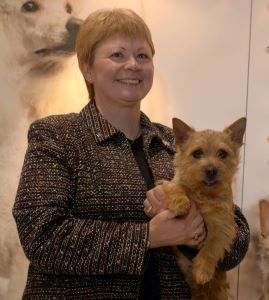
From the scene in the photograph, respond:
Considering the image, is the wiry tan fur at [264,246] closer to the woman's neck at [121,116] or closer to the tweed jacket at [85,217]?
the tweed jacket at [85,217]

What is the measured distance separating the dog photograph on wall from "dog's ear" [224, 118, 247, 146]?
1.12 meters

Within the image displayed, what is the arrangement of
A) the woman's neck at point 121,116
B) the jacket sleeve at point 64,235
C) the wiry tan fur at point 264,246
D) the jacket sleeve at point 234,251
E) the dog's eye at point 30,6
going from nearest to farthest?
the jacket sleeve at point 64,235 → the jacket sleeve at point 234,251 → the woman's neck at point 121,116 → the wiry tan fur at point 264,246 → the dog's eye at point 30,6

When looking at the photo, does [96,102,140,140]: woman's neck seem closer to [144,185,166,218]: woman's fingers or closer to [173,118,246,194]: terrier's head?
[173,118,246,194]: terrier's head

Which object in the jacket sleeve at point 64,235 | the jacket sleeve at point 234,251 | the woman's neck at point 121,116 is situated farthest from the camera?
the woman's neck at point 121,116

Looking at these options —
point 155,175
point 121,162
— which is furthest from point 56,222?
point 155,175

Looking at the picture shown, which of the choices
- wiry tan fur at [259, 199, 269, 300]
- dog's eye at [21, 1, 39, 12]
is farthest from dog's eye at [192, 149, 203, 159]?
dog's eye at [21, 1, 39, 12]

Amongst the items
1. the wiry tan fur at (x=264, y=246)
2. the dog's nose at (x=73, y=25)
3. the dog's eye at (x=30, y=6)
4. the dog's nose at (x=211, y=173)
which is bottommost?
the wiry tan fur at (x=264, y=246)

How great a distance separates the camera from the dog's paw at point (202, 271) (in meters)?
1.38

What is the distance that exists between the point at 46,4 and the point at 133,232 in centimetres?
170

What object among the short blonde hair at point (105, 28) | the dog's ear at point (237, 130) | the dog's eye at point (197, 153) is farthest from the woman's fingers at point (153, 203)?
the short blonde hair at point (105, 28)

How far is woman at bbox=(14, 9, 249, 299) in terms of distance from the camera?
48.0 inches

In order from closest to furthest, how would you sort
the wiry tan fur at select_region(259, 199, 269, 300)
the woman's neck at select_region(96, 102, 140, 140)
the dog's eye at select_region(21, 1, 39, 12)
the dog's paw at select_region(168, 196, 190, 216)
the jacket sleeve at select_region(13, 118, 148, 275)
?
the jacket sleeve at select_region(13, 118, 148, 275)
the dog's paw at select_region(168, 196, 190, 216)
the woman's neck at select_region(96, 102, 140, 140)
the wiry tan fur at select_region(259, 199, 269, 300)
the dog's eye at select_region(21, 1, 39, 12)

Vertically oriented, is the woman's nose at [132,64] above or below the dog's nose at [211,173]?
above

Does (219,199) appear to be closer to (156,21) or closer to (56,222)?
(56,222)
